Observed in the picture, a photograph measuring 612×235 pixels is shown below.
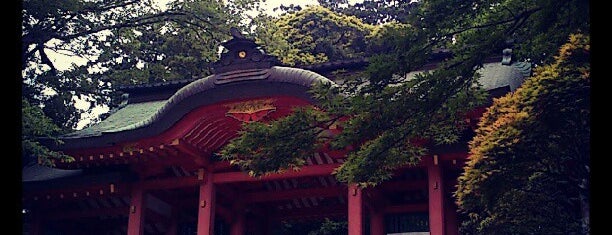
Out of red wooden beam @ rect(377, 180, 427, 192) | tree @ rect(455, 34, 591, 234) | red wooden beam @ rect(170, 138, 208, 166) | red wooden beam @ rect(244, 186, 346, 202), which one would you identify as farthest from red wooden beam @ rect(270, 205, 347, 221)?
tree @ rect(455, 34, 591, 234)

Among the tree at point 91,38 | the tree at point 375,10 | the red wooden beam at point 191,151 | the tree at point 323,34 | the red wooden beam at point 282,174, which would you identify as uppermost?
the tree at point 375,10

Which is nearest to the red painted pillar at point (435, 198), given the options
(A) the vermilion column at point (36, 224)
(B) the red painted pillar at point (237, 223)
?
(B) the red painted pillar at point (237, 223)

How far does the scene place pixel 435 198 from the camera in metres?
11.5

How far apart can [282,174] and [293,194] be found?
1.77m

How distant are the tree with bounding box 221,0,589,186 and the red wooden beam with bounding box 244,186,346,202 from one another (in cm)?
541

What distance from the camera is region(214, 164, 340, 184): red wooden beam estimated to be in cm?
1236

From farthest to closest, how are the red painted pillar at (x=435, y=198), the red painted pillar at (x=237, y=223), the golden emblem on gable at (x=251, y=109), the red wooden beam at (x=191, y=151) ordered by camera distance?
1. the red painted pillar at (x=237, y=223)
2. the red wooden beam at (x=191, y=151)
3. the golden emblem on gable at (x=251, y=109)
4. the red painted pillar at (x=435, y=198)

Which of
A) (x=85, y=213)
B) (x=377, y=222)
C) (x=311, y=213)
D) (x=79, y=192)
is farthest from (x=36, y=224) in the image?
(x=377, y=222)

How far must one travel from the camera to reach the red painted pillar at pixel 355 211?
11.5m

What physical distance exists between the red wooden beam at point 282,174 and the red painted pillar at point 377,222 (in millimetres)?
1998

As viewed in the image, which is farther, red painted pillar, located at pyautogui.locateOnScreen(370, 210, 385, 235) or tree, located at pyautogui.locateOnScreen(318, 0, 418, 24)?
tree, located at pyautogui.locateOnScreen(318, 0, 418, 24)

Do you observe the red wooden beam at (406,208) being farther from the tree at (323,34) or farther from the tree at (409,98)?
the tree at (323,34)

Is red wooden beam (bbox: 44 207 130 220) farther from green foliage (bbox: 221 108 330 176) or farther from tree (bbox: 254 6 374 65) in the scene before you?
tree (bbox: 254 6 374 65)

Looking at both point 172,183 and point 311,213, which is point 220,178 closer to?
point 172,183
